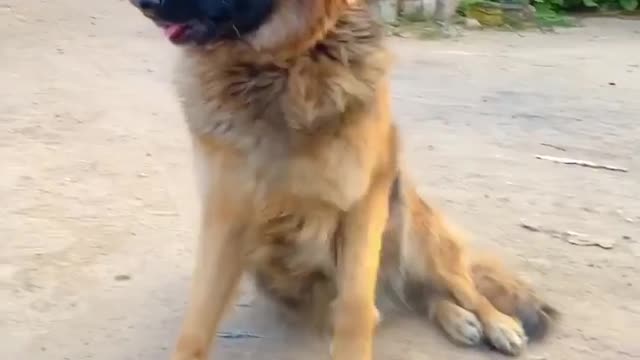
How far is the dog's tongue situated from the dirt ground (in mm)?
1071

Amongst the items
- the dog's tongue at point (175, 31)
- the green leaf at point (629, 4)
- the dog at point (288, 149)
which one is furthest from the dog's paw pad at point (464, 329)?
the green leaf at point (629, 4)

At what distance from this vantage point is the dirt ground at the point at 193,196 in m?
3.49

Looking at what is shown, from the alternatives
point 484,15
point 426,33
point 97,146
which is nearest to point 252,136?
point 97,146

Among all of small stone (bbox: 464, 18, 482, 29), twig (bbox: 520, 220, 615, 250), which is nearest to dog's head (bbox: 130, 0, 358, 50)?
twig (bbox: 520, 220, 615, 250)

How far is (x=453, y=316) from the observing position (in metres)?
3.46

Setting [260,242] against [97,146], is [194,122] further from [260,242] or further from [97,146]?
[97,146]

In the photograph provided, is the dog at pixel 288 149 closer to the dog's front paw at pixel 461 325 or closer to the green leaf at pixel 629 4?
the dog's front paw at pixel 461 325

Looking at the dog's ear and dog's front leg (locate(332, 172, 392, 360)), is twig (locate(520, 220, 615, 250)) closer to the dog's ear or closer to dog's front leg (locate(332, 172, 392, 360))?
dog's front leg (locate(332, 172, 392, 360))

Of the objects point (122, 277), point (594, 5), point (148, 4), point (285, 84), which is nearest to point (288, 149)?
point (285, 84)

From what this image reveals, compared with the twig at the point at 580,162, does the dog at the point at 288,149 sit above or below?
above

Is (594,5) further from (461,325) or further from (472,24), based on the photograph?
(461,325)

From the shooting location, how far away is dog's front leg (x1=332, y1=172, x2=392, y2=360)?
3.04 m

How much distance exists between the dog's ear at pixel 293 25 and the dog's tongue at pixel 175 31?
0.18 meters

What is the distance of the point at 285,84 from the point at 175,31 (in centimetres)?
32
